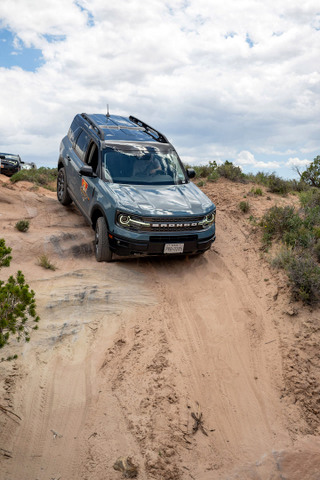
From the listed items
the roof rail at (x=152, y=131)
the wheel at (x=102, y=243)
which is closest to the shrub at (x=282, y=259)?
the wheel at (x=102, y=243)

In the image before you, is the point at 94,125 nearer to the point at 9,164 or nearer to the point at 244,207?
the point at 244,207

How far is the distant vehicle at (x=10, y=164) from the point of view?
68.2 ft

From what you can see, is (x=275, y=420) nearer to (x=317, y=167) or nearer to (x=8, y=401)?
(x=8, y=401)

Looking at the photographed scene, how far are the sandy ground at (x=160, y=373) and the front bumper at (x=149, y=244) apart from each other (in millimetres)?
532

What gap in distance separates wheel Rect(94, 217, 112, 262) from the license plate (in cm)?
104

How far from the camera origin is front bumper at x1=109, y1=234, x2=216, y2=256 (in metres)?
7.36

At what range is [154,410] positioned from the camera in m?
5.54

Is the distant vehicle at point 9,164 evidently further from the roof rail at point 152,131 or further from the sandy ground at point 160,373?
the sandy ground at point 160,373

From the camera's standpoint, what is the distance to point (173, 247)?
7.52 meters

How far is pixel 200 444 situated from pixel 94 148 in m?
5.70

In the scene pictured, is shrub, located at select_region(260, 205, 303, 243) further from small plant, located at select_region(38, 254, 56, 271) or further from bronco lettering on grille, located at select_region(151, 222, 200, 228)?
small plant, located at select_region(38, 254, 56, 271)

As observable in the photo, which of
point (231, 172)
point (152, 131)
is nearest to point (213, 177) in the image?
point (231, 172)

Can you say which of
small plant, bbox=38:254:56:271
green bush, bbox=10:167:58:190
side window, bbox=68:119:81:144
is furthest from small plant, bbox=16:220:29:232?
green bush, bbox=10:167:58:190

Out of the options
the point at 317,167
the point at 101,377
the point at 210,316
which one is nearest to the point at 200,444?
the point at 101,377
